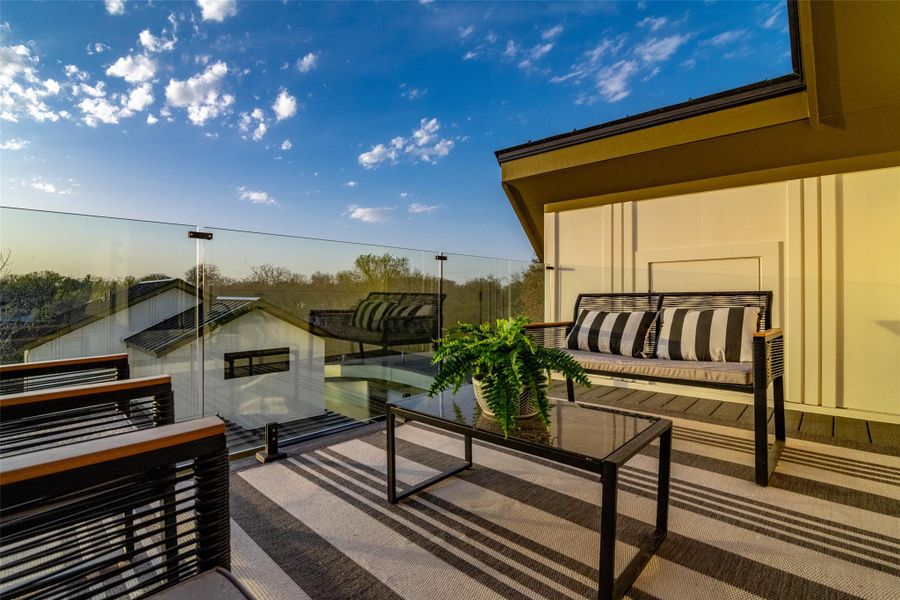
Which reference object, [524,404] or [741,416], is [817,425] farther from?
[524,404]

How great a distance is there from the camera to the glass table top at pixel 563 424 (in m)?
1.50

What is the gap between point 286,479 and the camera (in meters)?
2.22

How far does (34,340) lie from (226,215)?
7439 millimetres

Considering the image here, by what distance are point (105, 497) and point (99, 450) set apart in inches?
5.2

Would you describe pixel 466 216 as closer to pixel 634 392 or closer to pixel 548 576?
pixel 634 392

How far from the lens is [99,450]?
818 mm

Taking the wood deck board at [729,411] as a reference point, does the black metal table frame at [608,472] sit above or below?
above

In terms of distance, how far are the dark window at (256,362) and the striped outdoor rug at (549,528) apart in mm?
653

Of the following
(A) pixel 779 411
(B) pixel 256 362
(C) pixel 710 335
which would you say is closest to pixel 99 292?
(B) pixel 256 362

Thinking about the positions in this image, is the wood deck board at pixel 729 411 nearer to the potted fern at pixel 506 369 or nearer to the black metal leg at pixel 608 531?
the potted fern at pixel 506 369

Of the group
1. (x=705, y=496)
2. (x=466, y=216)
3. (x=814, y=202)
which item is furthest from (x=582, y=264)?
(x=466, y=216)

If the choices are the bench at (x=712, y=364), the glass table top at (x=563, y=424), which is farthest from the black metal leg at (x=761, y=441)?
the glass table top at (x=563, y=424)

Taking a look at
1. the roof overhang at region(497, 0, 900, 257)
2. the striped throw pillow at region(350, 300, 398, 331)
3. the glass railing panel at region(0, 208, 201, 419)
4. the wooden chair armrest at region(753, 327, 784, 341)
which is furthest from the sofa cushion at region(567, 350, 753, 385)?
the glass railing panel at region(0, 208, 201, 419)

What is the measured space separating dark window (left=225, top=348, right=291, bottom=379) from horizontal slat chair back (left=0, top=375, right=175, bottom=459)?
106cm
